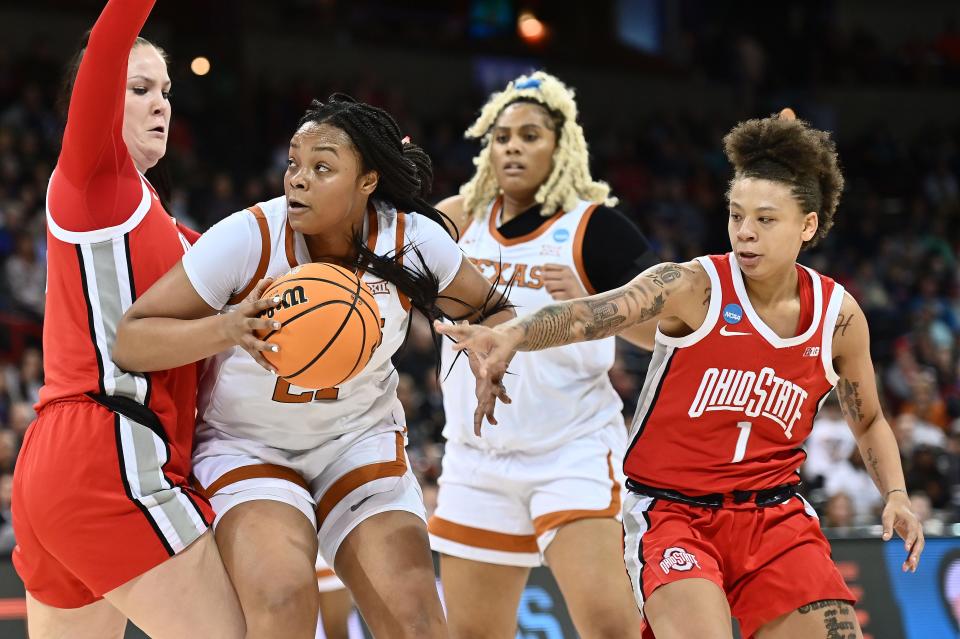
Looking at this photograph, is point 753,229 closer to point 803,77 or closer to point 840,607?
point 840,607

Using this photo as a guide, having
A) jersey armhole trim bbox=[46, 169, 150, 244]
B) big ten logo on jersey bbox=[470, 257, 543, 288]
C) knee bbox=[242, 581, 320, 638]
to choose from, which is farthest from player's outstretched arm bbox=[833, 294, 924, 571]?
jersey armhole trim bbox=[46, 169, 150, 244]

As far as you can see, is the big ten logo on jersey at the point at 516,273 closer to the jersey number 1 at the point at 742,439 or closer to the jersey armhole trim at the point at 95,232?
the jersey number 1 at the point at 742,439

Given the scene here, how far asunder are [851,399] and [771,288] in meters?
0.50

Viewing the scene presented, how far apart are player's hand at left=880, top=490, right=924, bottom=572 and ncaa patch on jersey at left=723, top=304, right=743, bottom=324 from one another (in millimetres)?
747

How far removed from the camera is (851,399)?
405 cm

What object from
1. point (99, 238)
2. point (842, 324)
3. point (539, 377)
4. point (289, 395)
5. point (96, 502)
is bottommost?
point (96, 502)

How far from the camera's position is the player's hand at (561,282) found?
4606 millimetres

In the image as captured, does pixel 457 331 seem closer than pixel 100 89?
Yes

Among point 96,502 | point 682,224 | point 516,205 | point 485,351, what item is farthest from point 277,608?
point 682,224

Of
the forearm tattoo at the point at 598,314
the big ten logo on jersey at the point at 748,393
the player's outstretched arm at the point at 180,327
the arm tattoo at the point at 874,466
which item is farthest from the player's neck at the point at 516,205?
the player's outstretched arm at the point at 180,327

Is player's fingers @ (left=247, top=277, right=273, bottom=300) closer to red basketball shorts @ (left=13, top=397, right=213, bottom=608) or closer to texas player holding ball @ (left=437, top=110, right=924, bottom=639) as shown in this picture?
red basketball shorts @ (left=13, top=397, right=213, bottom=608)

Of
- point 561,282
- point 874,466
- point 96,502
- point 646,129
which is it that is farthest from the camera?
point 646,129

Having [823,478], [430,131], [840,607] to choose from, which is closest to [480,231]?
[840,607]

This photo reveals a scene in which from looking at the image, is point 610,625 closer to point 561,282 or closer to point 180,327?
point 561,282
